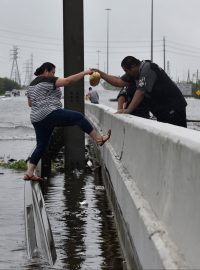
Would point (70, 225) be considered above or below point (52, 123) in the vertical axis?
below

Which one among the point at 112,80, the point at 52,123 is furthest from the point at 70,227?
the point at 112,80

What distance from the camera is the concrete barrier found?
387 cm

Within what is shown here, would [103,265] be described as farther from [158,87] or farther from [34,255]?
[158,87]

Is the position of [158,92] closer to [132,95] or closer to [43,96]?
[132,95]

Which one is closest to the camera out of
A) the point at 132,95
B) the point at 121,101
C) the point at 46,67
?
the point at 46,67

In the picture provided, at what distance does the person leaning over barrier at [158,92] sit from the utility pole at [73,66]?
5.04m

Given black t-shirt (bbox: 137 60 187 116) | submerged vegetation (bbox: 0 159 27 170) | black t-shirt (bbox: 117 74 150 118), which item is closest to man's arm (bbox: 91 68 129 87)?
black t-shirt (bbox: 117 74 150 118)

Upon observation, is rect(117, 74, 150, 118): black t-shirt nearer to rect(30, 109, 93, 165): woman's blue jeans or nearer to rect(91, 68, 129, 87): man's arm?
rect(91, 68, 129, 87): man's arm

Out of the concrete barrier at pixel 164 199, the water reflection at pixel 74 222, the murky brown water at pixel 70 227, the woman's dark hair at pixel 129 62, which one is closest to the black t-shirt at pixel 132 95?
the woman's dark hair at pixel 129 62

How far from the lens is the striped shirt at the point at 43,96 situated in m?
10.4

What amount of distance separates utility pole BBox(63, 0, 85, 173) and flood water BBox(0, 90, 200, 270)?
764mm

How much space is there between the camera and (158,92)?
9.43 metres

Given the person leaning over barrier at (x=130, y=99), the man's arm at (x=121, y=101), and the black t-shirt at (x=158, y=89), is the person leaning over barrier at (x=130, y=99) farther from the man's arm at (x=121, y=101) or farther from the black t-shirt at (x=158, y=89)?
the black t-shirt at (x=158, y=89)

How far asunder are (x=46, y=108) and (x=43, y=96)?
232 mm
